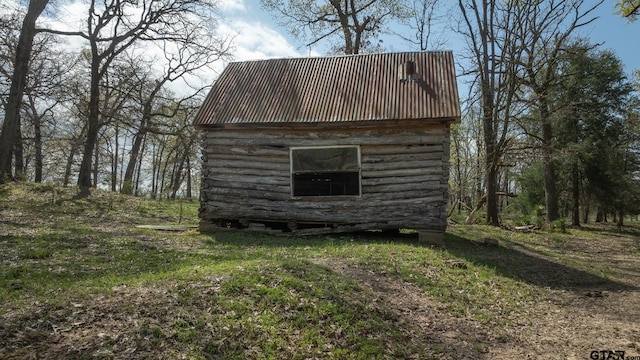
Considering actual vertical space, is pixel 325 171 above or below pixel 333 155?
below

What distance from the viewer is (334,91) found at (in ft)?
45.3

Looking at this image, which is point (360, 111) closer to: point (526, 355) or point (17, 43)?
point (526, 355)

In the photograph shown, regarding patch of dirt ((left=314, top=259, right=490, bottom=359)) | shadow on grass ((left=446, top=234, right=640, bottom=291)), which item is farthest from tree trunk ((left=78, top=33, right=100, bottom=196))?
shadow on grass ((left=446, top=234, right=640, bottom=291))

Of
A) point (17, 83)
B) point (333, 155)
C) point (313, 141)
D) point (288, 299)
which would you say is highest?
point (17, 83)

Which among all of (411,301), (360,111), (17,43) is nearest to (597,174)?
(360,111)

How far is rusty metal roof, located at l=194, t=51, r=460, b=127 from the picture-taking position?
41.2ft

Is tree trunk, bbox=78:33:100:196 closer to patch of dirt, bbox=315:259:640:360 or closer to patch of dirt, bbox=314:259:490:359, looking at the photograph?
patch of dirt, bbox=315:259:640:360

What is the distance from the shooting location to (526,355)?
5.71 metres

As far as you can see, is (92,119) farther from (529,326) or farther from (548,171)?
(548,171)

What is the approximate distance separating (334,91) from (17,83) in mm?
13167

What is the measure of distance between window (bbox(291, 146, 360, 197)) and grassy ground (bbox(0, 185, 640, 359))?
1793 millimetres

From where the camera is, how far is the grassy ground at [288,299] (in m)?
4.97

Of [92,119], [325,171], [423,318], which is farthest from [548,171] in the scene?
[92,119]

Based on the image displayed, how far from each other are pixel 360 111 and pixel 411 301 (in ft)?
22.4
